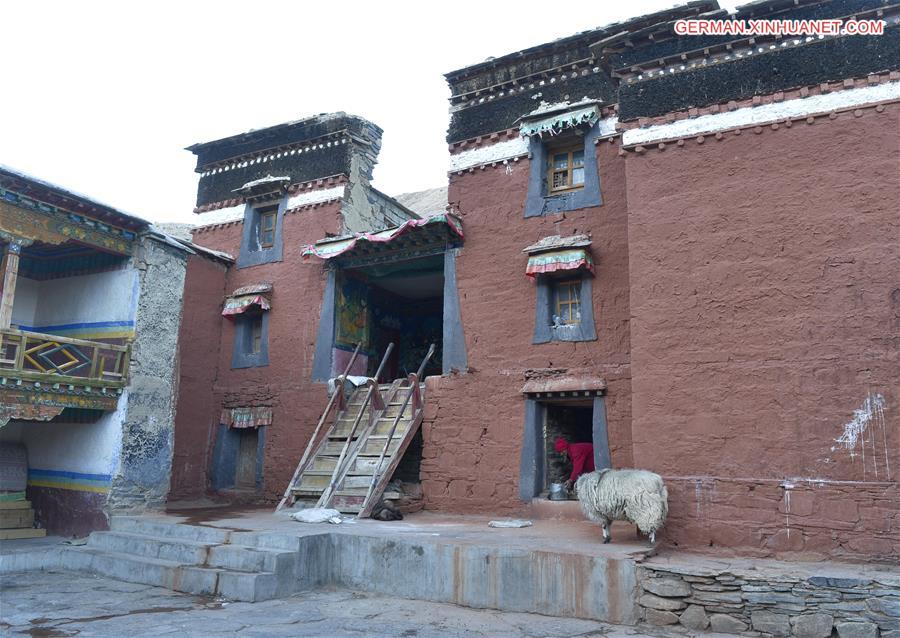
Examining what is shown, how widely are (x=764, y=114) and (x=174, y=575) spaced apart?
9629 mm

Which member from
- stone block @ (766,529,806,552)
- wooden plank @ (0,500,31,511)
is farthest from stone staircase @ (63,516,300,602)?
stone block @ (766,529,806,552)

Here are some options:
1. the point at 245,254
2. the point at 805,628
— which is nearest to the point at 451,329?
the point at 245,254

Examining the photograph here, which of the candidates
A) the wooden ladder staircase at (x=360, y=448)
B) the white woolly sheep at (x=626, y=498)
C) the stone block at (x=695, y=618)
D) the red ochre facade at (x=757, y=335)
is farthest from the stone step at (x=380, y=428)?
the stone block at (x=695, y=618)

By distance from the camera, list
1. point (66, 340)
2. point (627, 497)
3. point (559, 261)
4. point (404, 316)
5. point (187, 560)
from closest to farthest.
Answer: point (627, 497) → point (187, 560) → point (66, 340) → point (559, 261) → point (404, 316)

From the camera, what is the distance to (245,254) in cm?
1579

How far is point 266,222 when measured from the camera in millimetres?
16062

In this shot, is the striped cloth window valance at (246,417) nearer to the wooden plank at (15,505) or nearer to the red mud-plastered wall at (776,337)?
the wooden plank at (15,505)

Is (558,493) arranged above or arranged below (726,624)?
above

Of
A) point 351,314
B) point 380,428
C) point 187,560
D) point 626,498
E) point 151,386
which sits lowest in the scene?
point 187,560

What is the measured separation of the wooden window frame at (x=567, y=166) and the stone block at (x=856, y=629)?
772 cm

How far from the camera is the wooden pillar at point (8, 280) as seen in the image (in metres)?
10.6

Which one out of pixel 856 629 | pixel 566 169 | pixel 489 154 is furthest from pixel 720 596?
pixel 489 154

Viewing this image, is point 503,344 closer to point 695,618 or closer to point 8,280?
point 695,618

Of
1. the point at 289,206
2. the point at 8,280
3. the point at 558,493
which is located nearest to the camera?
the point at 8,280
